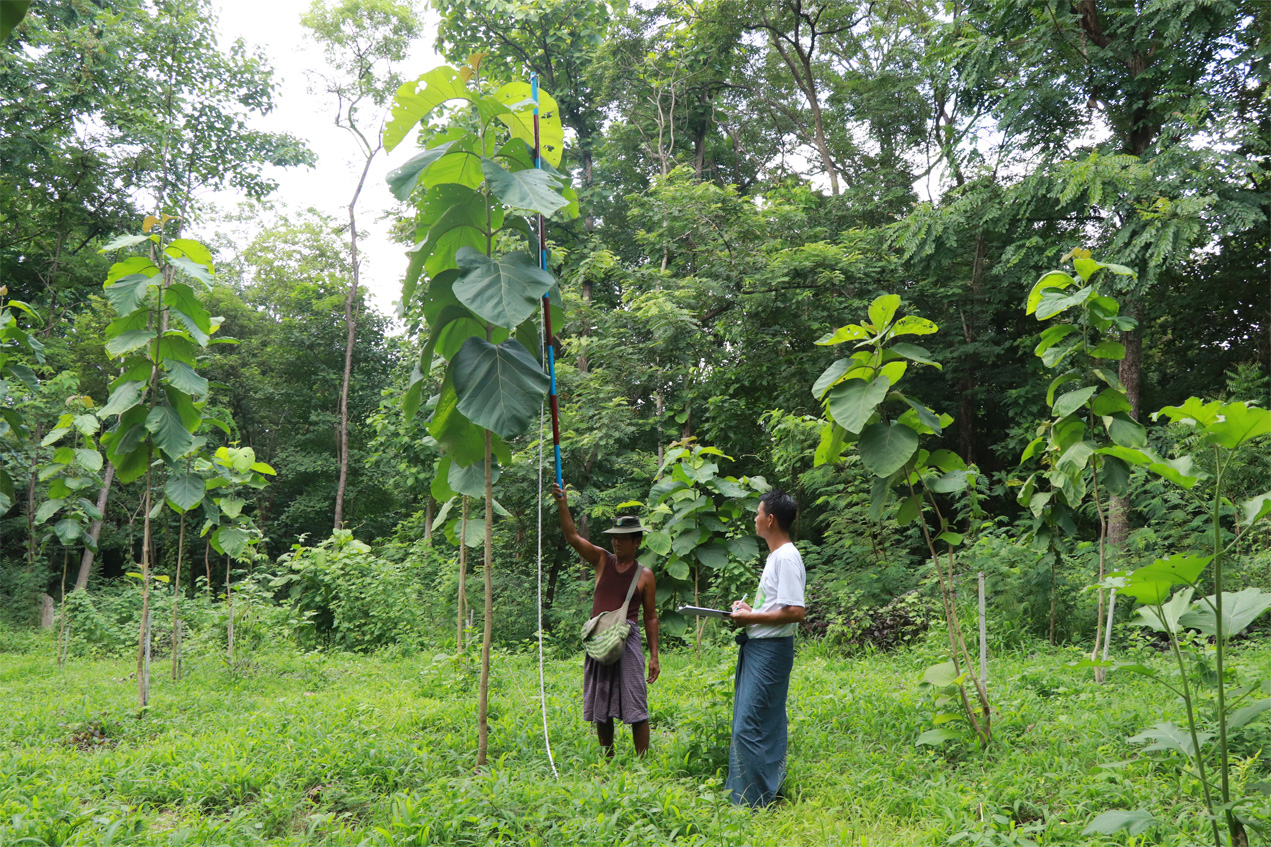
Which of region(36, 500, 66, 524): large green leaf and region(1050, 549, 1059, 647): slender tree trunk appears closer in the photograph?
region(1050, 549, 1059, 647): slender tree trunk

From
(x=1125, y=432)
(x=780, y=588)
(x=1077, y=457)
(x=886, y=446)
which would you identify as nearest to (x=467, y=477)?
(x=780, y=588)

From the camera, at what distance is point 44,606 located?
40.2 feet

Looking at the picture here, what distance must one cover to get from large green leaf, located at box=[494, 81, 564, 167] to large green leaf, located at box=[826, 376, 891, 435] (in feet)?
5.56

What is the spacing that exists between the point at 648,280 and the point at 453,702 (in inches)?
260

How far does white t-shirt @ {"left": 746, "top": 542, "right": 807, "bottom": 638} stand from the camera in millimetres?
3314

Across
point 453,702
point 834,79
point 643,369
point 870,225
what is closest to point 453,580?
point 643,369

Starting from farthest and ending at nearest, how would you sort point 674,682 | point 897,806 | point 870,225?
point 870,225 → point 674,682 → point 897,806

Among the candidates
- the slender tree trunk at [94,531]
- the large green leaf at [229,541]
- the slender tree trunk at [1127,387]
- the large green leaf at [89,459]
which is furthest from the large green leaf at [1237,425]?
the slender tree trunk at [94,531]

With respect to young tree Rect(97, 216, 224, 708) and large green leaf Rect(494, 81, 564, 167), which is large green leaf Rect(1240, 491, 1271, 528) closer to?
large green leaf Rect(494, 81, 564, 167)

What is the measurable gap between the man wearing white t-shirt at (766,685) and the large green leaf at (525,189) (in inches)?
69.5

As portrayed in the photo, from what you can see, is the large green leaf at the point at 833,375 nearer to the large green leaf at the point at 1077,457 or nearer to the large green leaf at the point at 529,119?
the large green leaf at the point at 1077,457

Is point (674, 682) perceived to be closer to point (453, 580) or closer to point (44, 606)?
point (453, 580)

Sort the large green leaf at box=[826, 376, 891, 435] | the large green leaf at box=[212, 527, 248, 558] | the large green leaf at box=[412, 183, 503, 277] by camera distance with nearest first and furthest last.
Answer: the large green leaf at box=[412, 183, 503, 277], the large green leaf at box=[826, 376, 891, 435], the large green leaf at box=[212, 527, 248, 558]

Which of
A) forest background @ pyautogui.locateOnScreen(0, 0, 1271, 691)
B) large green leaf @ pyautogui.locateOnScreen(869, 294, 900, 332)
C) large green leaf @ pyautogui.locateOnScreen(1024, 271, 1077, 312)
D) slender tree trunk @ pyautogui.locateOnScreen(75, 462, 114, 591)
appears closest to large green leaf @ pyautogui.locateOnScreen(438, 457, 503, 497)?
forest background @ pyautogui.locateOnScreen(0, 0, 1271, 691)
